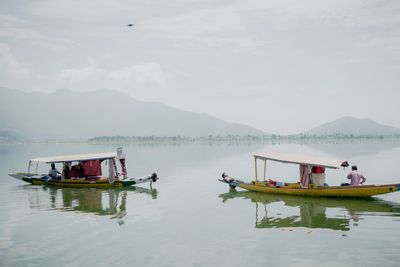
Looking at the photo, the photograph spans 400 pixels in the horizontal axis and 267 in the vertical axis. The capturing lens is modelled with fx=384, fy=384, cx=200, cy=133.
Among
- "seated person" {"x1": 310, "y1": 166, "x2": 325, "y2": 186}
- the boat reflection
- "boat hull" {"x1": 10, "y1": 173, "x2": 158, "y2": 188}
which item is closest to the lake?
the boat reflection

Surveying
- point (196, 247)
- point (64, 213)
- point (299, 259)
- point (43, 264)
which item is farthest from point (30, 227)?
point (299, 259)

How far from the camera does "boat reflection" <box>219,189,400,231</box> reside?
16.8 m

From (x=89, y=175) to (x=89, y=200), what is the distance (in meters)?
6.66

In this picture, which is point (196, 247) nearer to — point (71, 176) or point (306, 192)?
point (306, 192)

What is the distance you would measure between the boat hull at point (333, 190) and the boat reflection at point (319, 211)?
308mm

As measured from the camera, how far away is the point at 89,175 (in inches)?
1193

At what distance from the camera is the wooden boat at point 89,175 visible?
92.2ft

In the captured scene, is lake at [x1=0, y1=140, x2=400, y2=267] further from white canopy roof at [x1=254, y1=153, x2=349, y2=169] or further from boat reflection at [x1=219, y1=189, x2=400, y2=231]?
white canopy roof at [x1=254, y1=153, x2=349, y2=169]

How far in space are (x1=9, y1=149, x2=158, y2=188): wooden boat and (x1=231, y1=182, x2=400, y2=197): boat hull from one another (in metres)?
8.63

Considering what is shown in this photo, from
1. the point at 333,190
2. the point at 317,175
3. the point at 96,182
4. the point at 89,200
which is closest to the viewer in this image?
the point at 333,190

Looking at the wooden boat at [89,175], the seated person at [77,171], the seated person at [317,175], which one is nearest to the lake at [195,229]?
the seated person at [317,175]

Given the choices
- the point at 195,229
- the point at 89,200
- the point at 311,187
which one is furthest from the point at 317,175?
the point at 89,200

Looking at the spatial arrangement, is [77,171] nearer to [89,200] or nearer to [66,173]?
[66,173]

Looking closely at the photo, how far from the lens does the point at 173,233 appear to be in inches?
619
